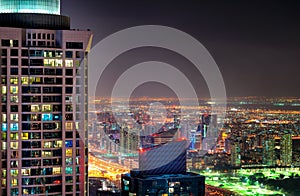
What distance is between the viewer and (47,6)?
24.3 feet

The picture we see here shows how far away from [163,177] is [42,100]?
14.9ft

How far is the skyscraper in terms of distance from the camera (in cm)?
716

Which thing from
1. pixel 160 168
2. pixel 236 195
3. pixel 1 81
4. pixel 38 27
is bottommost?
pixel 236 195

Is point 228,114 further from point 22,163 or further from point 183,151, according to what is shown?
point 22,163

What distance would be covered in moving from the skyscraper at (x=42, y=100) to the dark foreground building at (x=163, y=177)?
4000 mm

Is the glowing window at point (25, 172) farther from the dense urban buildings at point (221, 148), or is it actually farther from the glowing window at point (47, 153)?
the dense urban buildings at point (221, 148)

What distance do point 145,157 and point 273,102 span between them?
16.7 metres

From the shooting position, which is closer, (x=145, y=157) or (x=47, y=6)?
(x=47, y=6)

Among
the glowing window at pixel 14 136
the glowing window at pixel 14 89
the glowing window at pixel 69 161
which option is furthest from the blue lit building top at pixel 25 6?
the glowing window at pixel 69 161

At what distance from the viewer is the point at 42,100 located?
730 cm

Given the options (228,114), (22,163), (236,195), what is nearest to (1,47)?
(22,163)

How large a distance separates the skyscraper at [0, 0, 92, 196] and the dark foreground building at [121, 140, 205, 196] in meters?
4.00

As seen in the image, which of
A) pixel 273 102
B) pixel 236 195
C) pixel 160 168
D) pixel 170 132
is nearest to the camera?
pixel 160 168

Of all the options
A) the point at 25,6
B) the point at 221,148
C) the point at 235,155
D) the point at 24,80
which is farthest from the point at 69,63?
the point at 221,148
